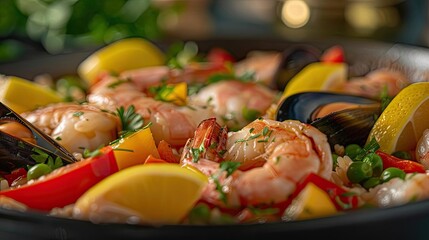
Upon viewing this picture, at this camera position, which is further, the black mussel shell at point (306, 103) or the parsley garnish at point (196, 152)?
the black mussel shell at point (306, 103)

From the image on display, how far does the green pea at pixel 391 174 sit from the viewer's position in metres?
2.17

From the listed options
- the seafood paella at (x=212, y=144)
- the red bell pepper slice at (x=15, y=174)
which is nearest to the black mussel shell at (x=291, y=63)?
the seafood paella at (x=212, y=144)

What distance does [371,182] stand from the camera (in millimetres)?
2229

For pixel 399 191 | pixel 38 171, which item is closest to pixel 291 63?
pixel 399 191

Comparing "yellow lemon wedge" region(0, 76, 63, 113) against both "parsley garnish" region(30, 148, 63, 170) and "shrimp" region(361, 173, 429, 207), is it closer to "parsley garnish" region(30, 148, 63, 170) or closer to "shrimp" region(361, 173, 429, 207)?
"parsley garnish" region(30, 148, 63, 170)

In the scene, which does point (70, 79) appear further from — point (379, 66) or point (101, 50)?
point (379, 66)

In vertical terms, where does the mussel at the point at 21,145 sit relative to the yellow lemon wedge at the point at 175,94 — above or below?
above

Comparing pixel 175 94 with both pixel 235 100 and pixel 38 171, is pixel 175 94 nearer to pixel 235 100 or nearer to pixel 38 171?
pixel 235 100

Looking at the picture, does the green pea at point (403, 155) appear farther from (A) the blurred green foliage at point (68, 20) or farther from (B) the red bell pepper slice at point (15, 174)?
(A) the blurred green foliage at point (68, 20)

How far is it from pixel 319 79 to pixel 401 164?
94cm

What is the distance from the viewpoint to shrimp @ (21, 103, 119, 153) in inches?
97.8

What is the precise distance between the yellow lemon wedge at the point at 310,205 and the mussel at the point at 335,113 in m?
0.66

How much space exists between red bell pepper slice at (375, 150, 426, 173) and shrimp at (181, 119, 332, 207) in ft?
1.38

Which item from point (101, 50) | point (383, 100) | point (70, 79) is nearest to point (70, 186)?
point (383, 100)
